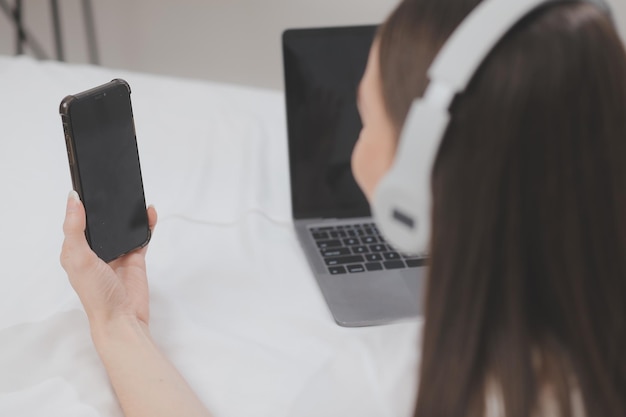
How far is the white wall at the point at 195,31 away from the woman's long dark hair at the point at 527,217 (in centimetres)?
156

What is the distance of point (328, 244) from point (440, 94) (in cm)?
52

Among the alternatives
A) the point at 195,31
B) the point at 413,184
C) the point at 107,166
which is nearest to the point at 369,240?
the point at 107,166

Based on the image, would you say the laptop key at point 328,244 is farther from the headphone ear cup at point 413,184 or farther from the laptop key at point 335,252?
the headphone ear cup at point 413,184

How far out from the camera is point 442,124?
423mm

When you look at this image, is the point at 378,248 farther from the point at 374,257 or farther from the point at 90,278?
the point at 90,278

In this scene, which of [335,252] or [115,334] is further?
[335,252]

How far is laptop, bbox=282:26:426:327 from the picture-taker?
Answer: 885mm

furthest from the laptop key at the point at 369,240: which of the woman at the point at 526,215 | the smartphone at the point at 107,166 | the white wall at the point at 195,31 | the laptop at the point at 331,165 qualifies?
the white wall at the point at 195,31

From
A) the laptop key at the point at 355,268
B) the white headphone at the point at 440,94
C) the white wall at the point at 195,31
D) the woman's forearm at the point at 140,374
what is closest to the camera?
the white headphone at the point at 440,94

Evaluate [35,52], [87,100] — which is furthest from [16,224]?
[35,52]

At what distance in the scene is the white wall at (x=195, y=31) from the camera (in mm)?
2043

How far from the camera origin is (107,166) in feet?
2.56

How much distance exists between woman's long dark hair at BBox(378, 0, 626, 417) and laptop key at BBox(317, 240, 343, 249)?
0.43 meters

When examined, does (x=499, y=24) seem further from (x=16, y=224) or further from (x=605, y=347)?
(x=16, y=224)
